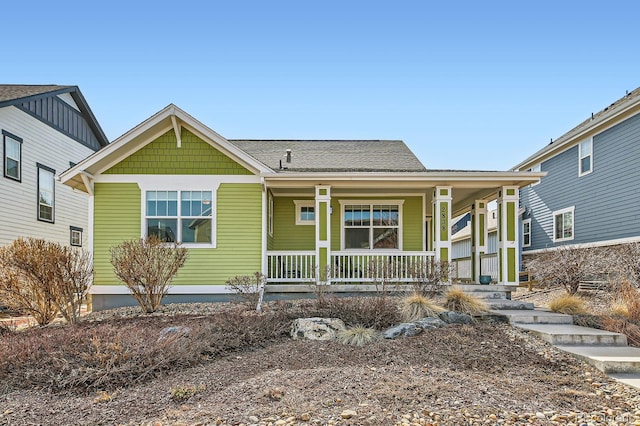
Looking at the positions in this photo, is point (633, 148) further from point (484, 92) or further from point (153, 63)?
point (153, 63)

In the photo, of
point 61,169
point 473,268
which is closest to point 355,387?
point 473,268

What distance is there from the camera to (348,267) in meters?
10.9

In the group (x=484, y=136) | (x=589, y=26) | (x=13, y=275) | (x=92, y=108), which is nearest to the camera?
(x=13, y=275)

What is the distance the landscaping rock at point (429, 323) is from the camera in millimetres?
6906

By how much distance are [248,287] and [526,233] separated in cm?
1639

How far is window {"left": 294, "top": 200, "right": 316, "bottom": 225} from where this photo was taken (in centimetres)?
1284

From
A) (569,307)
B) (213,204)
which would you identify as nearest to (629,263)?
(569,307)

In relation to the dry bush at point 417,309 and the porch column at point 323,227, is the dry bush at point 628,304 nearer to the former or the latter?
the dry bush at point 417,309

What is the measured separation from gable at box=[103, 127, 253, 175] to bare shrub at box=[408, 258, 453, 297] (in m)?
4.64

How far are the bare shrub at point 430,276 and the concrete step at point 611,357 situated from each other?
3401 millimetres

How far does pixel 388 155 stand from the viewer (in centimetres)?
1376

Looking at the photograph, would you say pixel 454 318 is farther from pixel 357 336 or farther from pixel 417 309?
pixel 357 336

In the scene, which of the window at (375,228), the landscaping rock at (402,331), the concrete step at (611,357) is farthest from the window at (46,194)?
the concrete step at (611,357)

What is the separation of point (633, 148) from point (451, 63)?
6822 mm
